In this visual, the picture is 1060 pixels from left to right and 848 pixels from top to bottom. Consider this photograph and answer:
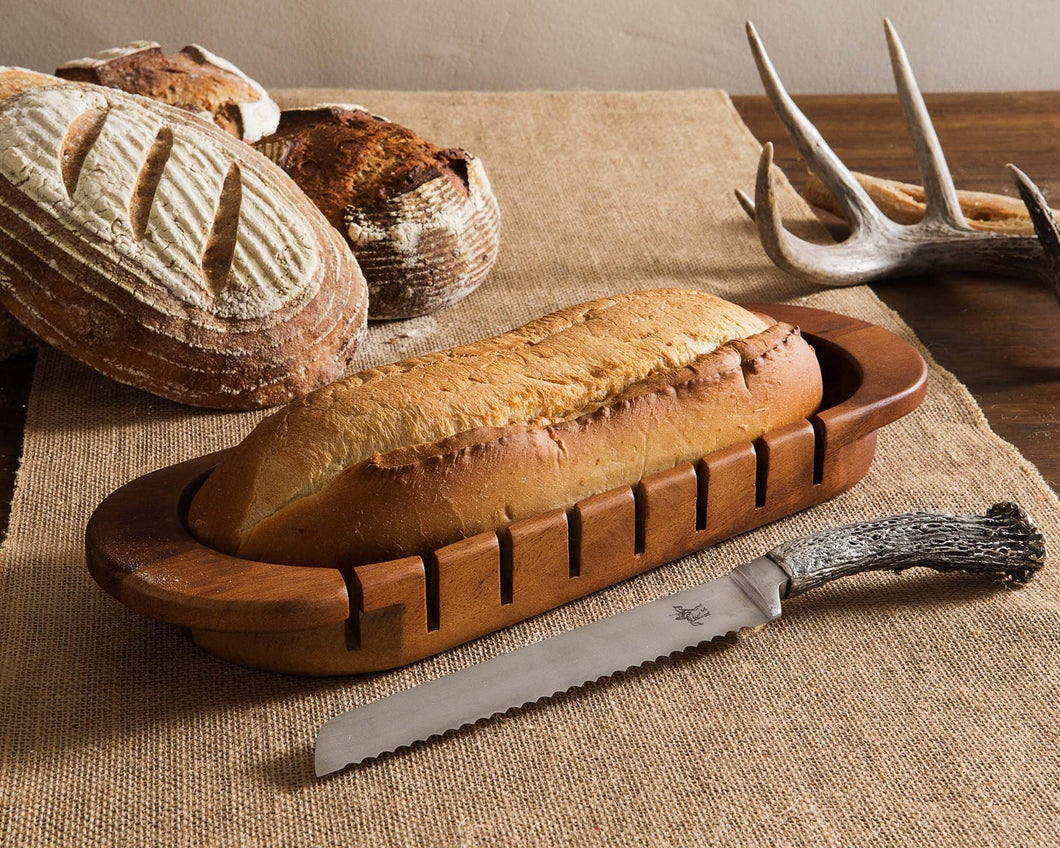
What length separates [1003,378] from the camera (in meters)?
1.46

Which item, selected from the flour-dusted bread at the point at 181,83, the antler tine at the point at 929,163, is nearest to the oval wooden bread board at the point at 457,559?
the antler tine at the point at 929,163

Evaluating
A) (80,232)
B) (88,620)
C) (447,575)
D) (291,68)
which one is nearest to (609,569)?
(447,575)

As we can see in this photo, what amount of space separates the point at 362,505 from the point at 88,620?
30 cm

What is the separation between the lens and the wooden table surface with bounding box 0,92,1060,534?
137 centimetres

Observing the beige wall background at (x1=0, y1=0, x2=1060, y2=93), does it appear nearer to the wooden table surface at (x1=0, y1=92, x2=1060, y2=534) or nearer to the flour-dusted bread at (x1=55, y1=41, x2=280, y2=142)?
the wooden table surface at (x1=0, y1=92, x2=1060, y2=534)

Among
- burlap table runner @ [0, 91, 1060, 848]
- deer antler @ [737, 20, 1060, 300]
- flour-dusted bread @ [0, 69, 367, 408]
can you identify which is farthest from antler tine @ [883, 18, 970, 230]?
flour-dusted bread @ [0, 69, 367, 408]

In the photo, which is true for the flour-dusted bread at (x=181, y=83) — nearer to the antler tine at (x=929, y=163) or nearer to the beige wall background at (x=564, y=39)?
the beige wall background at (x=564, y=39)

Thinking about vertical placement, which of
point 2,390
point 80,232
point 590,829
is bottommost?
point 2,390

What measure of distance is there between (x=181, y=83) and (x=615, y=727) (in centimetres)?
126

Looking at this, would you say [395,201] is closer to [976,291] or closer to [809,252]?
[809,252]

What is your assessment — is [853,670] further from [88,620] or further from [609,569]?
[88,620]

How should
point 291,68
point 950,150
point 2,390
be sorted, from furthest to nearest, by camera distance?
point 291,68, point 950,150, point 2,390

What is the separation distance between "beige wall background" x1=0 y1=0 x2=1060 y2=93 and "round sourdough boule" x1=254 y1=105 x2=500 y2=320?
106cm

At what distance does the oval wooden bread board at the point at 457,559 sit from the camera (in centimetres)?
84
